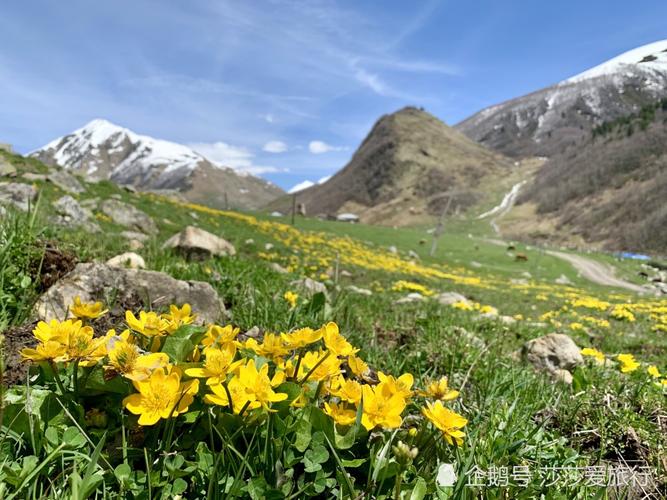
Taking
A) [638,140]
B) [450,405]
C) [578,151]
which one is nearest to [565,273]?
[450,405]

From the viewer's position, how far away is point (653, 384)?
11.6 ft

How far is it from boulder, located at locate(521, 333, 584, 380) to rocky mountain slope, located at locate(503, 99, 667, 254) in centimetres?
6757

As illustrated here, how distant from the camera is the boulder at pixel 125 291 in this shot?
10.8ft

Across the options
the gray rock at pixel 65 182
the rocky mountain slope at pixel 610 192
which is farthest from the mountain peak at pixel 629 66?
the gray rock at pixel 65 182

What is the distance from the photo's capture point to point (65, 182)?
68.5ft

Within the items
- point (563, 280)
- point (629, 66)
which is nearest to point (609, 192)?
point (563, 280)

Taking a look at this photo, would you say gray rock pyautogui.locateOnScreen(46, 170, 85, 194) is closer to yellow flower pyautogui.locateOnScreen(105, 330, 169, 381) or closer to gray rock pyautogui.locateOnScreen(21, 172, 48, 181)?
gray rock pyautogui.locateOnScreen(21, 172, 48, 181)

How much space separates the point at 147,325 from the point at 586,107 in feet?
707

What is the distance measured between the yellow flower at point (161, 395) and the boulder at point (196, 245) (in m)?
5.96

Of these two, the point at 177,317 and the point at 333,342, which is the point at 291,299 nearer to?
the point at 177,317

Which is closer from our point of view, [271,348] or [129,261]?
[271,348]

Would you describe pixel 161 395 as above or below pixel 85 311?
below

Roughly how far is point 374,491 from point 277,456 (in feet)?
1.31

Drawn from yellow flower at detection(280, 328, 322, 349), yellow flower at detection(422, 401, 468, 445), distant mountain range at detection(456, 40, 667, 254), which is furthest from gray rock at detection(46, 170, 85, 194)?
distant mountain range at detection(456, 40, 667, 254)
